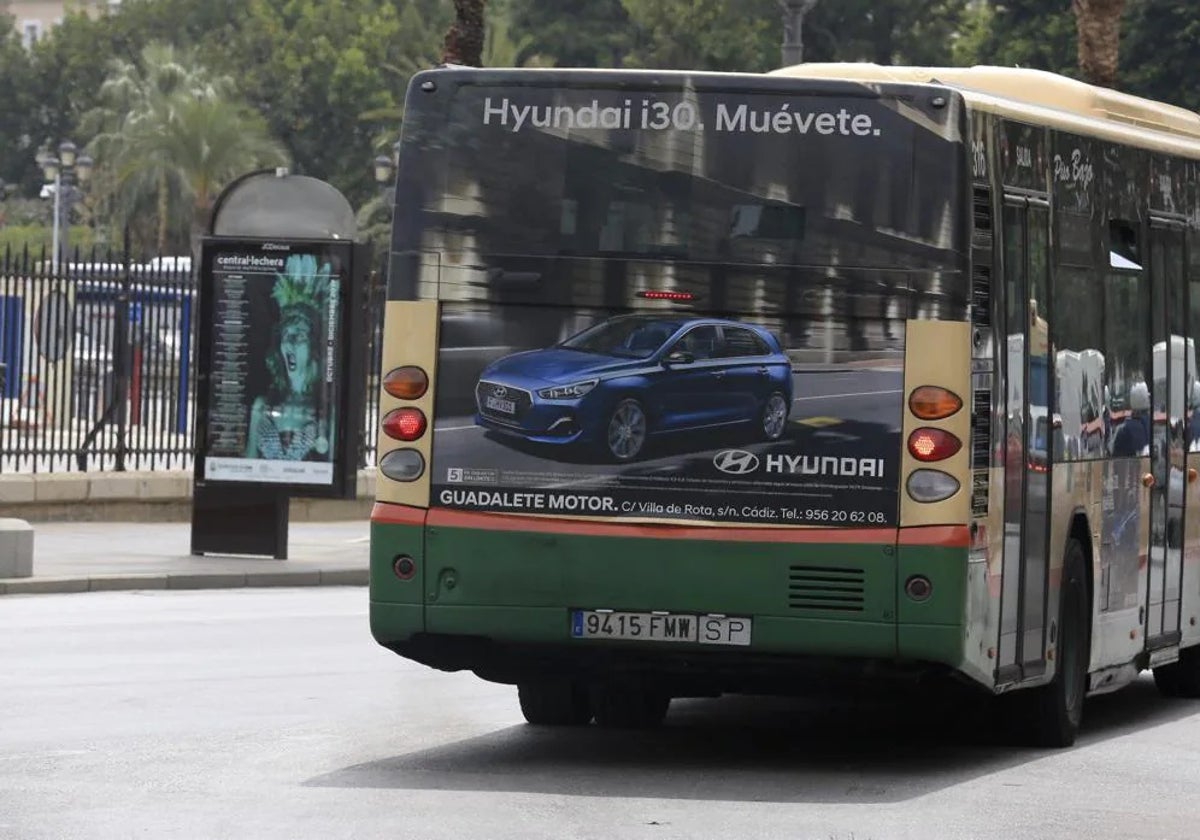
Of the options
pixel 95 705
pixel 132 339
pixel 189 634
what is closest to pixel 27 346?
pixel 132 339

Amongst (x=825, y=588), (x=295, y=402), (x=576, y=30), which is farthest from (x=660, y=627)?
(x=576, y=30)

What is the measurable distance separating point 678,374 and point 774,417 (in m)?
0.40

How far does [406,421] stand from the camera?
11.2 meters

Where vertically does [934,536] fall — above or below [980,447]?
below

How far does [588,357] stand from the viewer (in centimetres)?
1095

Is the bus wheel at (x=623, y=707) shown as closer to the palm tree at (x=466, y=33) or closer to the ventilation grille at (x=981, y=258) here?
the ventilation grille at (x=981, y=258)

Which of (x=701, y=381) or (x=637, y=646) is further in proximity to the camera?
(x=637, y=646)

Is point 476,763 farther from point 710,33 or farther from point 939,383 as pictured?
point 710,33

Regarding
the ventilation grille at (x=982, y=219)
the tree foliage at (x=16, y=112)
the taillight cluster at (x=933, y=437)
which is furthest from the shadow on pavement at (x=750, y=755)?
the tree foliage at (x=16, y=112)

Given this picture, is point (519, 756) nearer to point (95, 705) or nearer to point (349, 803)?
point (349, 803)

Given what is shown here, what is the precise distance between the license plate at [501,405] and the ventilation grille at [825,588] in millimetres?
1210

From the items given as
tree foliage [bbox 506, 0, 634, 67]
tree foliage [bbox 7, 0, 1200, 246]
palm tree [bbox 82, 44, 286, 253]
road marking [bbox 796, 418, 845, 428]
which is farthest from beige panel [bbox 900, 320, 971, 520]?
tree foliage [bbox 506, 0, 634, 67]

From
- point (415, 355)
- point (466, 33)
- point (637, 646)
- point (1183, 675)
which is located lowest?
point (1183, 675)

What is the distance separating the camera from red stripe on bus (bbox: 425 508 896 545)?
10773 mm
